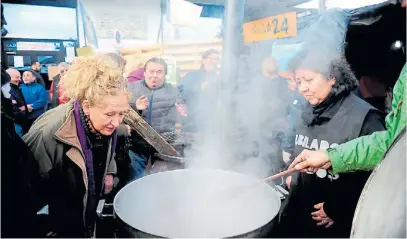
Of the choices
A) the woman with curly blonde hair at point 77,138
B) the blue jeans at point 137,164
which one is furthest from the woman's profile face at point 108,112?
the blue jeans at point 137,164

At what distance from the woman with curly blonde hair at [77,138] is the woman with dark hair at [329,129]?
3.33ft

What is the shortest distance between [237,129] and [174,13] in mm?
749

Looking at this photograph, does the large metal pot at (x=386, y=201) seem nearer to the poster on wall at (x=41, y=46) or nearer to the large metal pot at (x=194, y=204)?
the large metal pot at (x=194, y=204)

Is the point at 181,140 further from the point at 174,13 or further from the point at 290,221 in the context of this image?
the point at 290,221

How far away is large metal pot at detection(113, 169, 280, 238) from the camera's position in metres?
1.50

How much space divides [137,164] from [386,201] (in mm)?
1138

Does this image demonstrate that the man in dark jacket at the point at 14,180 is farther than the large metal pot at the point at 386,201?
Yes

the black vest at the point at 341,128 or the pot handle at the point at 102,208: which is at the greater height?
the black vest at the point at 341,128

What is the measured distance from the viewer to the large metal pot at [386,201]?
3.62 feet

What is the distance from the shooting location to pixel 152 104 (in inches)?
61.9

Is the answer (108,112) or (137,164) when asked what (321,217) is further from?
(108,112)

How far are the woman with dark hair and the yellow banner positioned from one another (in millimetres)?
175

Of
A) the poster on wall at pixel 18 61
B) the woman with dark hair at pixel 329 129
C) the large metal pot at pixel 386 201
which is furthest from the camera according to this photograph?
the woman with dark hair at pixel 329 129

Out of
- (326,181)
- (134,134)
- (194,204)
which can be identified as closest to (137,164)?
(134,134)
